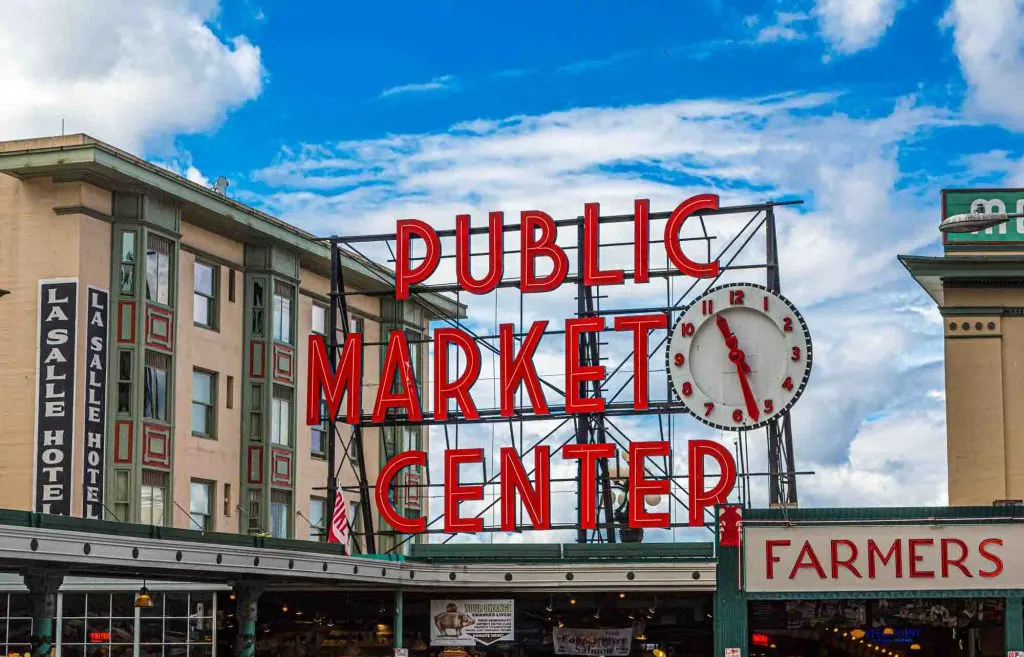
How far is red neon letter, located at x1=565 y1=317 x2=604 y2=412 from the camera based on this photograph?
49031 millimetres

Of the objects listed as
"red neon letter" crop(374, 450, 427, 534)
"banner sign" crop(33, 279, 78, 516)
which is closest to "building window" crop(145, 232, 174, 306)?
"banner sign" crop(33, 279, 78, 516)

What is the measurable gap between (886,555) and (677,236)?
17.0 meters

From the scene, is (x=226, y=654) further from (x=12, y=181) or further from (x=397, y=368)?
(x=12, y=181)

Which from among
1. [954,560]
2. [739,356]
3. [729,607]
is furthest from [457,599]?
[954,560]

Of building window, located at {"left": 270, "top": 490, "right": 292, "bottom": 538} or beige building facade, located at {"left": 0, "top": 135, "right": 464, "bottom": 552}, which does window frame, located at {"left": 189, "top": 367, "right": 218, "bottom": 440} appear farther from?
building window, located at {"left": 270, "top": 490, "right": 292, "bottom": 538}

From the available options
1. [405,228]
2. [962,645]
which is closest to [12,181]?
[405,228]

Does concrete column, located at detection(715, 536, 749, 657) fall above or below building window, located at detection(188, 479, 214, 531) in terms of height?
below

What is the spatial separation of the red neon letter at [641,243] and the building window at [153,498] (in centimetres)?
1588

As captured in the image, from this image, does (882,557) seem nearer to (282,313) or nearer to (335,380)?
(335,380)

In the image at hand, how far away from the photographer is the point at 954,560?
35.3 meters

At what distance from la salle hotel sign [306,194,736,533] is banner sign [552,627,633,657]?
367 centimetres

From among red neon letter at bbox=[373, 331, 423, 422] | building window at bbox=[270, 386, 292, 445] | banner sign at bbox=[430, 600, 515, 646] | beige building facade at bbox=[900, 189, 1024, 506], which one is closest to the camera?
beige building facade at bbox=[900, 189, 1024, 506]

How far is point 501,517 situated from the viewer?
49031 mm

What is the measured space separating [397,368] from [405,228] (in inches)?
185
